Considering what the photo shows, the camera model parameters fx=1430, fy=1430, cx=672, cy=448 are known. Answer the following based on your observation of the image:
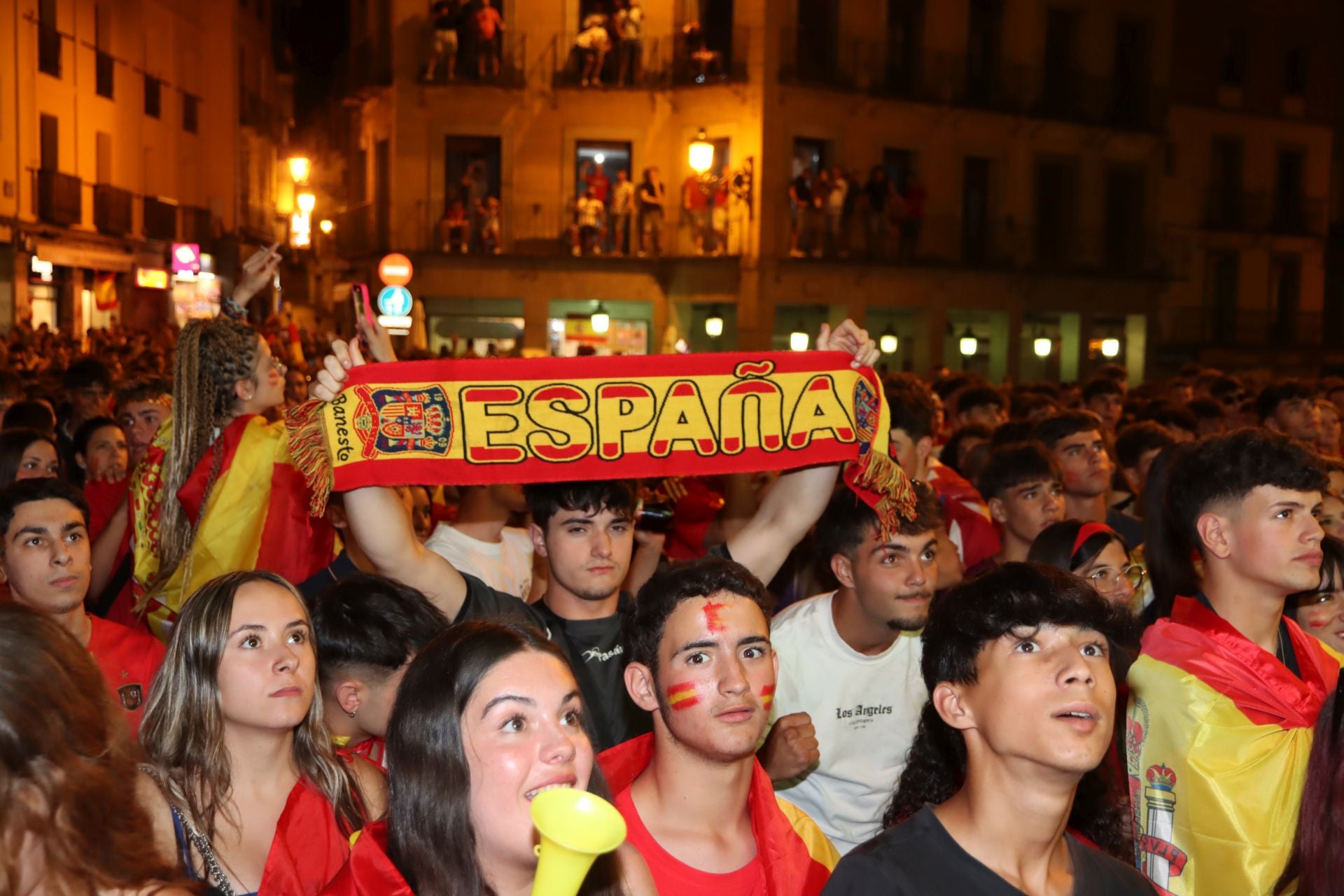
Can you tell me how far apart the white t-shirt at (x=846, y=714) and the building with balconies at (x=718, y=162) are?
1950cm

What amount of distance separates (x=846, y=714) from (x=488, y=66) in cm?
2161

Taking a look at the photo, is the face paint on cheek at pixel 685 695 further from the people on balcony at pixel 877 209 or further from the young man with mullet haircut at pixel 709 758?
the people on balcony at pixel 877 209

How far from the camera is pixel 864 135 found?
25797 mm

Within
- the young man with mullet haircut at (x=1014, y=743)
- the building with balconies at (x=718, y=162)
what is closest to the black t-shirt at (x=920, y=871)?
the young man with mullet haircut at (x=1014, y=743)

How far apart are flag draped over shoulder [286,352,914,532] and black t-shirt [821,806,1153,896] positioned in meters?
1.90

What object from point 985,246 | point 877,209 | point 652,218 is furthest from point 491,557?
point 985,246

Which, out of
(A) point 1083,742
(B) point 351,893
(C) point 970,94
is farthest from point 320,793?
(C) point 970,94

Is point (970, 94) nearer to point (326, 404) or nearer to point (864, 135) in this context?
point (864, 135)

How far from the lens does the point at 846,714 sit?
4.57 meters

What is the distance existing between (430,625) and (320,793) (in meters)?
0.68

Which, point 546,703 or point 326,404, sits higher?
point 326,404

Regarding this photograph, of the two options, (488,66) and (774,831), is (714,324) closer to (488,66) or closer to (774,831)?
(488,66)

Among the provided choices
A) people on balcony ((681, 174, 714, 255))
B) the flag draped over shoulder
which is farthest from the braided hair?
people on balcony ((681, 174, 714, 255))

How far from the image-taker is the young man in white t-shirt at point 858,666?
4500mm
